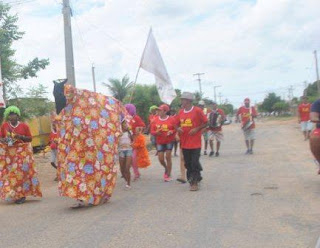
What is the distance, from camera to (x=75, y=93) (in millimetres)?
7719

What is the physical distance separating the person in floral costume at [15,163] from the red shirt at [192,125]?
9.45 ft

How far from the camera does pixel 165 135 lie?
10359 millimetres

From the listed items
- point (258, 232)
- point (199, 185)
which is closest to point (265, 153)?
point (199, 185)

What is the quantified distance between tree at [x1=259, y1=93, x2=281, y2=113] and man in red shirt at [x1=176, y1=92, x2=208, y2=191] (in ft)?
387

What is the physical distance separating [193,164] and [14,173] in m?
3.28

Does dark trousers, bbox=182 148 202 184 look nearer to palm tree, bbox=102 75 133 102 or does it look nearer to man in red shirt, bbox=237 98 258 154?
man in red shirt, bbox=237 98 258 154

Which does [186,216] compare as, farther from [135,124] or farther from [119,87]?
[119,87]

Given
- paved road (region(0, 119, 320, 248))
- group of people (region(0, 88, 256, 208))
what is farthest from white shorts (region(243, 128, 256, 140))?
group of people (region(0, 88, 256, 208))

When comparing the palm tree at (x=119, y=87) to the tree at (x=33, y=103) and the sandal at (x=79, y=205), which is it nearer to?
the tree at (x=33, y=103)

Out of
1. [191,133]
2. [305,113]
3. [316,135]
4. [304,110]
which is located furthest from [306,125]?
[316,135]

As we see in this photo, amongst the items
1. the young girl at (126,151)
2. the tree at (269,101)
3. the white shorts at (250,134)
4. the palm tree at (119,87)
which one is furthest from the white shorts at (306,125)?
the tree at (269,101)

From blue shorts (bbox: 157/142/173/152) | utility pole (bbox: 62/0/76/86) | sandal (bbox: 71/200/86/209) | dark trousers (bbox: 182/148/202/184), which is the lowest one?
sandal (bbox: 71/200/86/209)

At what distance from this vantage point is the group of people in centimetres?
759

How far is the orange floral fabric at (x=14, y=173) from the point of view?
8500 millimetres
